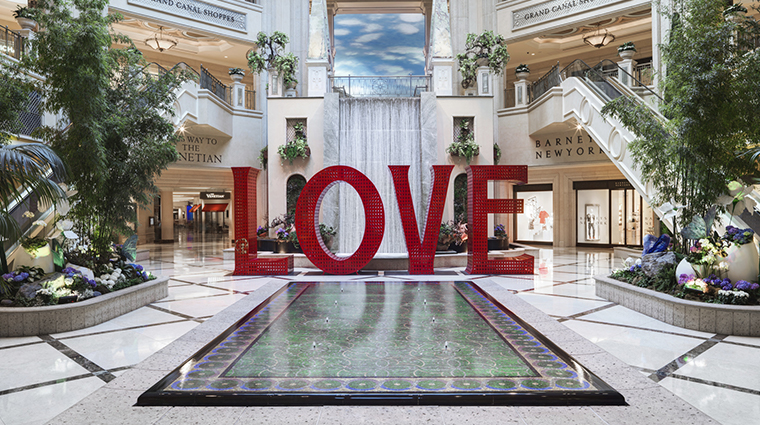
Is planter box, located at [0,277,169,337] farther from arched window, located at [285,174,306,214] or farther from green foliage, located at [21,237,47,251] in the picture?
arched window, located at [285,174,306,214]

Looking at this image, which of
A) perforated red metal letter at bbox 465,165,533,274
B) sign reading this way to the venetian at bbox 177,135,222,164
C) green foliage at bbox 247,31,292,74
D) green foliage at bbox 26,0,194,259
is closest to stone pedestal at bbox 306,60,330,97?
green foliage at bbox 247,31,292,74

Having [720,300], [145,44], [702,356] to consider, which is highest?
[145,44]

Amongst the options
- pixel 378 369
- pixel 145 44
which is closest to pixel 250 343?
pixel 378 369

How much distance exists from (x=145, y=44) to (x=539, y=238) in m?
16.7

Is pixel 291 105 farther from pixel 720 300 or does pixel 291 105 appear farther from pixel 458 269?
pixel 720 300

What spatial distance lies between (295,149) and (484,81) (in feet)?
19.1

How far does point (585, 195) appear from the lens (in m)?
15.8

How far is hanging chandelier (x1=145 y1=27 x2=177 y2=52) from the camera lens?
16594mm

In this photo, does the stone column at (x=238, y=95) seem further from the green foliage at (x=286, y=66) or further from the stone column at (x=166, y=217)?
the stone column at (x=166, y=217)

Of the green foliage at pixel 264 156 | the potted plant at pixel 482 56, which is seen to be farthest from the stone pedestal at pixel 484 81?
the green foliage at pixel 264 156

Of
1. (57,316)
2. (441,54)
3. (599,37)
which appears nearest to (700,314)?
(57,316)

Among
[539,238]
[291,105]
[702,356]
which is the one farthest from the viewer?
[539,238]

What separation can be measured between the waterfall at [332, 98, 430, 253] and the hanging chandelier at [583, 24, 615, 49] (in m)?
8.00

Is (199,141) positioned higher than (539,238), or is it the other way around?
(199,141)
